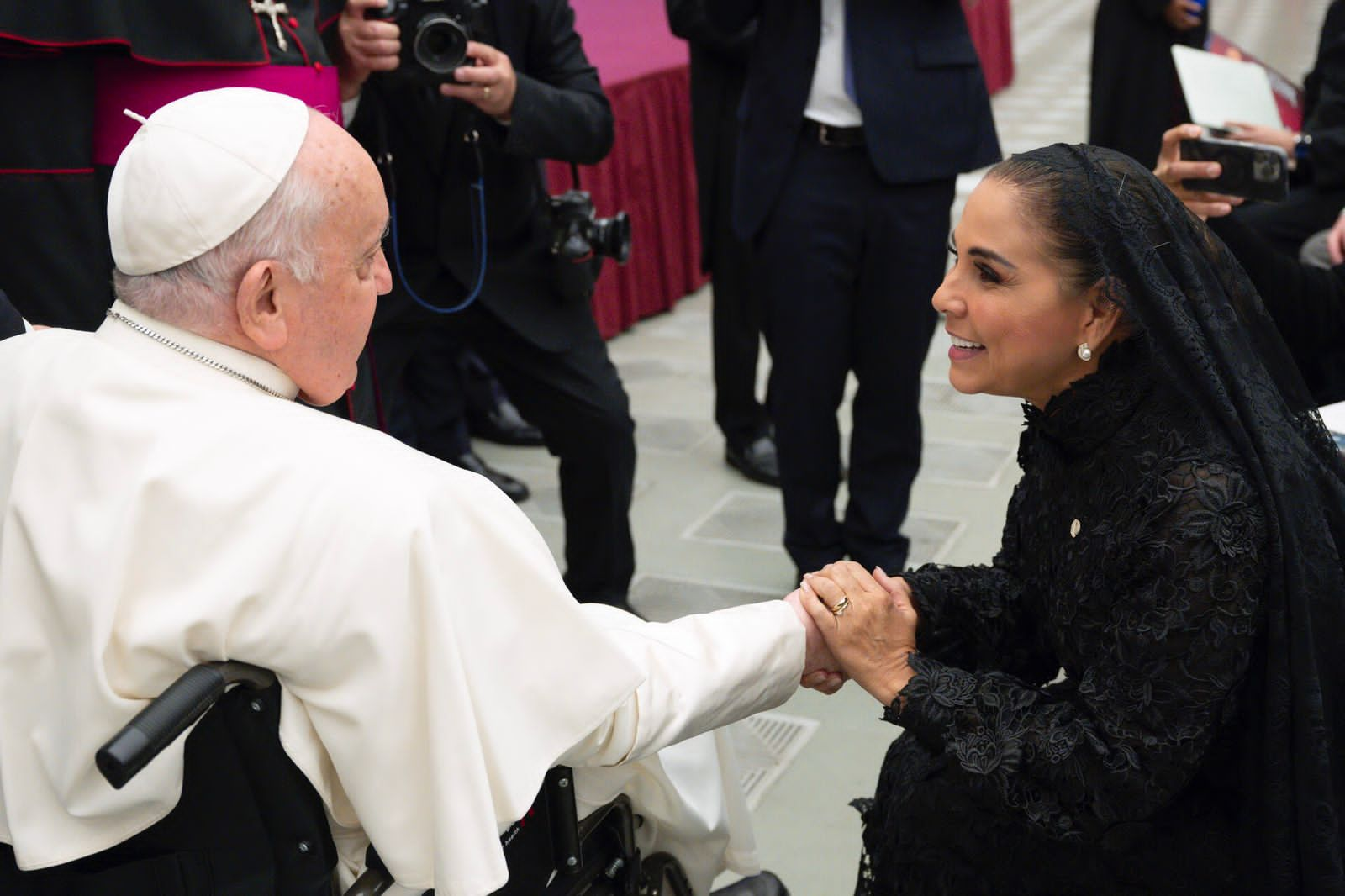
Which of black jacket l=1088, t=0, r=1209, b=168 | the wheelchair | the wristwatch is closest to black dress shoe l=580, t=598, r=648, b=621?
the wheelchair

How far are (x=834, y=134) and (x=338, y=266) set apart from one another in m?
1.94

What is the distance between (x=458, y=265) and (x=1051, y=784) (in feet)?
5.92

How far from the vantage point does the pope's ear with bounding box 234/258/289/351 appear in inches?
60.2

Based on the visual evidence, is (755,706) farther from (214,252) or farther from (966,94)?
(966,94)

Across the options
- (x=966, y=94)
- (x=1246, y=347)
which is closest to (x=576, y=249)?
(x=966, y=94)

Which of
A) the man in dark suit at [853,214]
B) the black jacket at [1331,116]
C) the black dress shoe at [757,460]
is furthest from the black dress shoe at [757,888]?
the black jacket at [1331,116]

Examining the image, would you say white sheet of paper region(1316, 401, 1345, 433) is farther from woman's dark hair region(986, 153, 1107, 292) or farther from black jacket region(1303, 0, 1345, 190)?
black jacket region(1303, 0, 1345, 190)

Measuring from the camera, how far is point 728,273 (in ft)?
14.8

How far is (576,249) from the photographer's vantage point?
3.16 metres

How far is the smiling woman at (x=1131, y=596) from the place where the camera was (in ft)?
5.29

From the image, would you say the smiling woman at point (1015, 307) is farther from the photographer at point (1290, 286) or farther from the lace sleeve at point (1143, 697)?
the photographer at point (1290, 286)

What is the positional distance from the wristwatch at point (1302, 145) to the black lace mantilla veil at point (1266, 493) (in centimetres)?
272

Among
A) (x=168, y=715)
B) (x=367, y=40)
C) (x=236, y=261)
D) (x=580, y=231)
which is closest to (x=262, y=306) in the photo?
(x=236, y=261)

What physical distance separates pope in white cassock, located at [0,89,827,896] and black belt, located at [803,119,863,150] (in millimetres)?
1853
